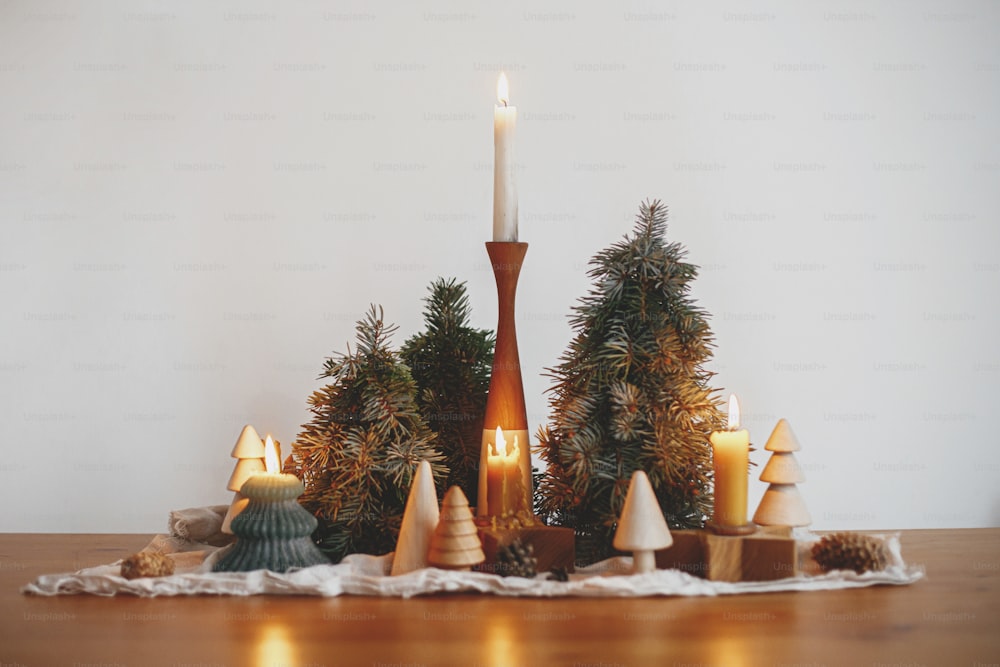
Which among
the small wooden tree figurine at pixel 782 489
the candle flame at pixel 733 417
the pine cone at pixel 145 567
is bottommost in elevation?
the pine cone at pixel 145 567

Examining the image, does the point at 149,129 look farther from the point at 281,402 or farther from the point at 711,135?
the point at 711,135

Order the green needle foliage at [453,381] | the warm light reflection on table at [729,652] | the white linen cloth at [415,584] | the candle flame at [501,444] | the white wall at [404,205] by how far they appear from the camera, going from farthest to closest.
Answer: the white wall at [404,205] < the green needle foliage at [453,381] < the candle flame at [501,444] < the white linen cloth at [415,584] < the warm light reflection on table at [729,652]

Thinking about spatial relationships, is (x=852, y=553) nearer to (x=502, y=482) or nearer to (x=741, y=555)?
(x=741, y=555)

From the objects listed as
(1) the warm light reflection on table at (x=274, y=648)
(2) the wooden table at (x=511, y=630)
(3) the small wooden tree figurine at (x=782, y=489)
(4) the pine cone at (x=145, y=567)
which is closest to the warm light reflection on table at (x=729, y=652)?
(2) the wooden table at (x=511, y=630)

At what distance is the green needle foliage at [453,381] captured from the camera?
110 cm

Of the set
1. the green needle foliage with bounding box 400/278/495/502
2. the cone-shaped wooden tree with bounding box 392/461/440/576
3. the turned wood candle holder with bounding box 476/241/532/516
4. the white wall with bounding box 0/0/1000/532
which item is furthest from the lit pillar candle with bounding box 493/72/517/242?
the white wall with bounding box 0/0/1000/532

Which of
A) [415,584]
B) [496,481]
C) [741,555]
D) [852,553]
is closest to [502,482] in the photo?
[496,481]

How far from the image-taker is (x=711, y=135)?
65.7 inches

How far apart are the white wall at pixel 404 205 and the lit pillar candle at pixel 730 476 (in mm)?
721

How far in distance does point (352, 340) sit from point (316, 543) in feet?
2.11

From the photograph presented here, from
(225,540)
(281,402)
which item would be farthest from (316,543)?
(281,402)

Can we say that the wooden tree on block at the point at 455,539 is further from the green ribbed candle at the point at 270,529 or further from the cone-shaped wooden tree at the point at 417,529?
the green ribbed candle at the point at 270,529

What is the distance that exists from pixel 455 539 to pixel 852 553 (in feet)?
1.36

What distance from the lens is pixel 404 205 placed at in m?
1.63
